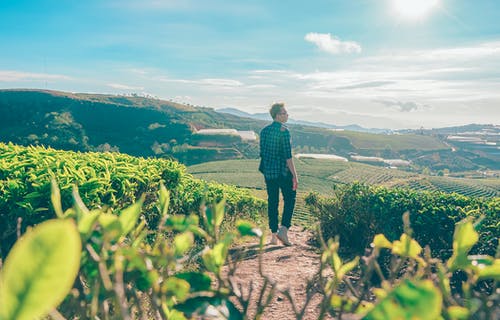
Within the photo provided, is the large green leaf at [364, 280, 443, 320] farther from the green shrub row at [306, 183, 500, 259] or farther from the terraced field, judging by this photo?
the terraced field

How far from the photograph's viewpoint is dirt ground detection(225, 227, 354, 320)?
390cm

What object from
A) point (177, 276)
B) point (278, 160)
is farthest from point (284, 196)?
point (177, 276)

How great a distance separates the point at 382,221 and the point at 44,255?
20.9ft

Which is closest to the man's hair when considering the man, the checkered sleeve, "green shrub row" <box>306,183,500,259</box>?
the man

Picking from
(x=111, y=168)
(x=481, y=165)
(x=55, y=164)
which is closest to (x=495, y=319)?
(x=55, y=164)

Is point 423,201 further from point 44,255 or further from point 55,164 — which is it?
point 44,255

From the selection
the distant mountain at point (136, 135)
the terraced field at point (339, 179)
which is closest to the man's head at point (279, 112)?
the terraced field at point (339, 179)

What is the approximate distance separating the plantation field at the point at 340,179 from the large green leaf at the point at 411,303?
4384 centimetres

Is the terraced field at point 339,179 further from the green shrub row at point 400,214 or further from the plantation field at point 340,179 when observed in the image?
the green shrub row at point 400,214

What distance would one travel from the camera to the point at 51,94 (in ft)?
360

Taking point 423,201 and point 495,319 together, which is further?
point 423,201

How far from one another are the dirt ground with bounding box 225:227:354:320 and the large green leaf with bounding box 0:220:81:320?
2.91 metres

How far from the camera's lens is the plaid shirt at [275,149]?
630cm

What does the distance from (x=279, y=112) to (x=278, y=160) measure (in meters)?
0.79
